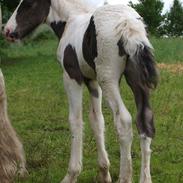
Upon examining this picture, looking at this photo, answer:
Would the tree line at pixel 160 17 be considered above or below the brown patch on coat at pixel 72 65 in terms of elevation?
below

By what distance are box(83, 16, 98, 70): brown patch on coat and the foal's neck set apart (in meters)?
0.68

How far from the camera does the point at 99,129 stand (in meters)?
5.86

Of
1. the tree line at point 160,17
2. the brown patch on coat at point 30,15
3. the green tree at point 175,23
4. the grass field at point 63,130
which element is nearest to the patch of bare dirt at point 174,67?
the grass field at point 63,130

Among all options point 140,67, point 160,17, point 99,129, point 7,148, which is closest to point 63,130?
point 99,129

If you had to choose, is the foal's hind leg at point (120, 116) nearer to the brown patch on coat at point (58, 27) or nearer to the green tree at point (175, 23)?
the brown patch on coat at point (58, 27)

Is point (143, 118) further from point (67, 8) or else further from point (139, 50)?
point (67, 8)

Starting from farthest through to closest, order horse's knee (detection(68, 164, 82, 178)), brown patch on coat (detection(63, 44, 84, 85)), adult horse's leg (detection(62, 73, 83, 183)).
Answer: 1. horse's knee (detection(68, 164, 82, 178))
2. adult horse's leg (detection(62, 73, 83, 183))
3. brown patch on coat (detection(63, 44, 84, 85))

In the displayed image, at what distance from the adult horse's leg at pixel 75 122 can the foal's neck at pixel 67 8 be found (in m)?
0.73

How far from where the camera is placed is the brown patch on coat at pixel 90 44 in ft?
16.5

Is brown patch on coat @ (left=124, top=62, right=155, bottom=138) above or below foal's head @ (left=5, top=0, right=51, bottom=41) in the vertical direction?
below

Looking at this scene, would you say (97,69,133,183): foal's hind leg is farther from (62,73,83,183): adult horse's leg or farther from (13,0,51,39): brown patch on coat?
(13,0,51,39): brown patch on coat

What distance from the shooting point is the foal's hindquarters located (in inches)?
197

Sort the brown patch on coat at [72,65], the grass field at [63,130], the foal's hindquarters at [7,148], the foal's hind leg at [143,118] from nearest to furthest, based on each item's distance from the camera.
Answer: the foal's hind leg at [143,118] < the foal's hindquarters at [7,148] < the brown patch on coat at [72,65] < the grass field at [63,130]

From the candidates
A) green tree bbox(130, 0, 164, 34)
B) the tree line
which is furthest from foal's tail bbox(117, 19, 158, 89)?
green tree bbox(130, 0, 164, 34)
